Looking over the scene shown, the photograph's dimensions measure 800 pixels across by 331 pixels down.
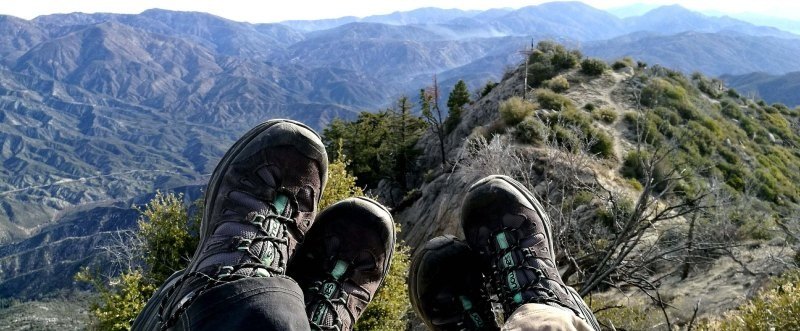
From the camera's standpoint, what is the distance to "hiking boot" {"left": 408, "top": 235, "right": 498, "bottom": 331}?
3814 mm

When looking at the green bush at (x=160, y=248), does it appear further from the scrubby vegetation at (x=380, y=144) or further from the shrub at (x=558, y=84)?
the shrub at (x=558, y=84)

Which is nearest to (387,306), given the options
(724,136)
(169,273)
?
(169,273)

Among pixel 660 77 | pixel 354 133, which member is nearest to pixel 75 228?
pixel 354 133

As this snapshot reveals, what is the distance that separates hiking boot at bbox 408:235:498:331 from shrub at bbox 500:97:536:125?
1161cm

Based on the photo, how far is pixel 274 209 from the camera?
11.4 ft

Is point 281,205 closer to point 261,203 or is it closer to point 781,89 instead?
point 261,203

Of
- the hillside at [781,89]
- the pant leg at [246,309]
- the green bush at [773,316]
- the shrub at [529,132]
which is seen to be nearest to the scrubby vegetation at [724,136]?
the shrub at [529,132]

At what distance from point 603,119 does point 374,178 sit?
12.4 m

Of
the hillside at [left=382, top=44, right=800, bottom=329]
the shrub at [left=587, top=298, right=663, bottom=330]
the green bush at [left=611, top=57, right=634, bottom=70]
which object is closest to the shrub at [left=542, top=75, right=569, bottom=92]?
the hillside at [left=382, top=44, right=800, bottom=329]

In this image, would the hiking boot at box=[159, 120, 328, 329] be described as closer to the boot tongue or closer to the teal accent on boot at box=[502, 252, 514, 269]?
the boot tongue

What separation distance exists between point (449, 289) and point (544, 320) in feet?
5.02

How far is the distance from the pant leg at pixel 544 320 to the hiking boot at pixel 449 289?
3.78 ft

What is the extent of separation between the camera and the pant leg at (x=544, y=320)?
2.38 meters

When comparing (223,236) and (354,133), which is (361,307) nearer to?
(223,236)
